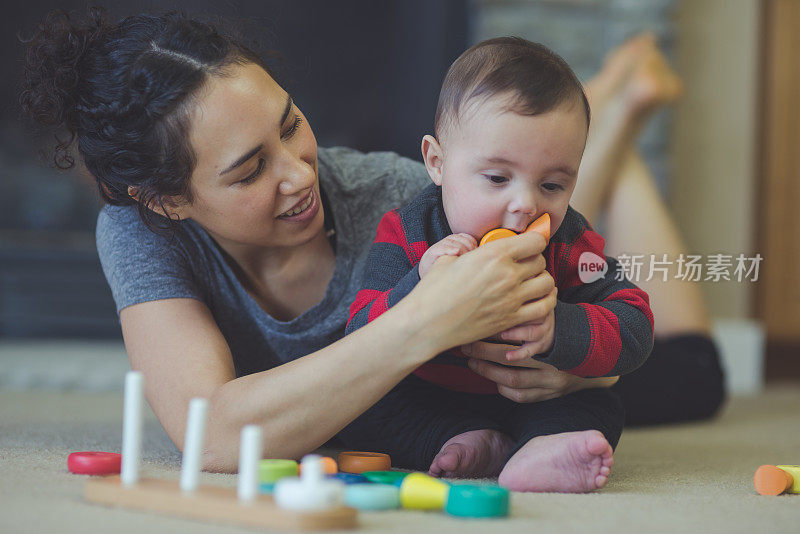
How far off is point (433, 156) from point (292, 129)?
0.58 ft

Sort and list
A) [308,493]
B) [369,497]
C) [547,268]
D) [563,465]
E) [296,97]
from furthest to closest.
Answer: [296,97] < [547,268] < [563,465] < [369,497] < [308,493]

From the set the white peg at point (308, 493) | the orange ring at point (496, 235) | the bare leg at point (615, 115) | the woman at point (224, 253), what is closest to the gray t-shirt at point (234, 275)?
the woman at point (224, 253)

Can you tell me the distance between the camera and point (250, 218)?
1.02 meters

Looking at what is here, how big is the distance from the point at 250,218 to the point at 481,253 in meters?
0.31

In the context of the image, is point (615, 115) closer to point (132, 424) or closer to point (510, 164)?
point (510, 164)

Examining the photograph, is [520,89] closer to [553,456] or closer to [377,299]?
[377,299]

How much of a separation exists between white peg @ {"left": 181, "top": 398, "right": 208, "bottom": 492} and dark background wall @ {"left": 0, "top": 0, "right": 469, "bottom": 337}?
172cm

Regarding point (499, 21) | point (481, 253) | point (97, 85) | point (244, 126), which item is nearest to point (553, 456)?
point (481, 253)

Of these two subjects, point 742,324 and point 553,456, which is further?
point 742,324

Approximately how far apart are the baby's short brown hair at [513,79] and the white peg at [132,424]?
434 mm

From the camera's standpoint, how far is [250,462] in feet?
2.26

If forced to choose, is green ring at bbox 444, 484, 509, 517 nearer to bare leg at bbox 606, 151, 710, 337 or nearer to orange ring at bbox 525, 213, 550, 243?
orange ring at bbox 525, 213, 550, 243

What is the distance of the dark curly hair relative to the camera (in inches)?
39.2

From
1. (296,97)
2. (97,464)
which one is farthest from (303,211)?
(296,97)
